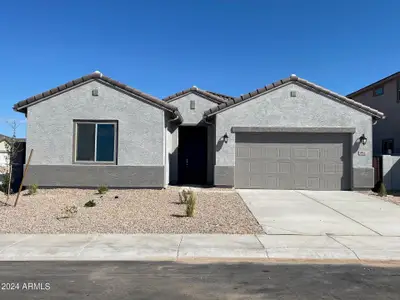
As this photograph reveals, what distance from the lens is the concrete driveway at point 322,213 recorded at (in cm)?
861

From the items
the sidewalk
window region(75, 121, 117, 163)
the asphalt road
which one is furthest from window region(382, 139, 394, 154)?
the asphalt road

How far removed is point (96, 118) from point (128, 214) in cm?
553

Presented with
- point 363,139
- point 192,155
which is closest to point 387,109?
point 363,139

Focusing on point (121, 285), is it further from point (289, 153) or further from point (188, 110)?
point (188, 110)

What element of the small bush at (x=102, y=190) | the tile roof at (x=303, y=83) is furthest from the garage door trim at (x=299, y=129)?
the small bush at (x=102, y=190)

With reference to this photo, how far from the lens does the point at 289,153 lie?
606 inches

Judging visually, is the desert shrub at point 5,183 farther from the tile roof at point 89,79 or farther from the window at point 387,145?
the window at point 387,145

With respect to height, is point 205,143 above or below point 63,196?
above

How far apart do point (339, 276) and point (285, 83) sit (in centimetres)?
1102

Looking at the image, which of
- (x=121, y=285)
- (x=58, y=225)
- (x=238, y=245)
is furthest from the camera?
(x=58, y=225)

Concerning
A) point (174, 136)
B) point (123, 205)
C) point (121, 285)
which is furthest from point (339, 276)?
point (174, 136)

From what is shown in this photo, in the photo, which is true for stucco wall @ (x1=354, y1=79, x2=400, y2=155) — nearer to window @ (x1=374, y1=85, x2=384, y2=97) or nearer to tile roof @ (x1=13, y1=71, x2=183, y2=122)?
window @ (x1=374, y1=85, x2=384, y2=97)

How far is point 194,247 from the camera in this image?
7.04 m

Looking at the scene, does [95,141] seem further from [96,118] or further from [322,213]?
[322,213]
